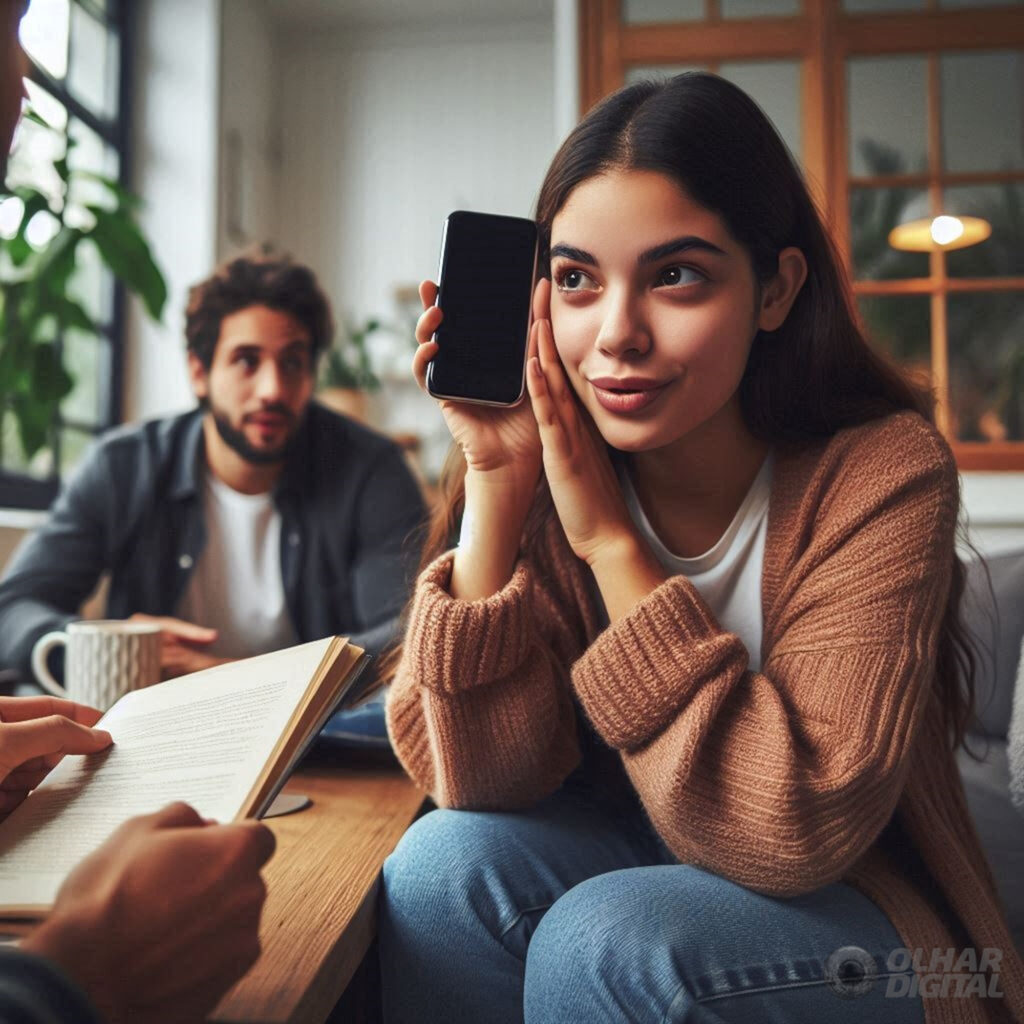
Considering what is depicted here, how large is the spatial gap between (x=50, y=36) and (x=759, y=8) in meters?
2.22

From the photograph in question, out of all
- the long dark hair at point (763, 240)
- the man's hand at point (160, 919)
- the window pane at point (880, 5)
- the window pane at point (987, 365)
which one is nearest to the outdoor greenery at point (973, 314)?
the window pane at point (987, 365)

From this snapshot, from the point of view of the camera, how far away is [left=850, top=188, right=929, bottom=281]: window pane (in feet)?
9.91

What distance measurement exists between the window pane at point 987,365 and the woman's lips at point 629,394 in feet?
8.13

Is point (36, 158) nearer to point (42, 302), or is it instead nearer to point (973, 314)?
point (42, 302)

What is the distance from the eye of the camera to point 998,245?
9.82 ft

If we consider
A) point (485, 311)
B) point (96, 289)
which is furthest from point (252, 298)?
point (96, 289)

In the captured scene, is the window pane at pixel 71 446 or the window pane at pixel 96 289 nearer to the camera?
A: the window pane at pixel 71 446

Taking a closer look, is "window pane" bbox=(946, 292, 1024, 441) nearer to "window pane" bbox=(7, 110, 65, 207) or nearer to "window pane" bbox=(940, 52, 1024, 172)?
"window pane" bbox=(940, 52, 1024, 172)

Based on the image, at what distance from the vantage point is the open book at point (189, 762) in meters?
0.54

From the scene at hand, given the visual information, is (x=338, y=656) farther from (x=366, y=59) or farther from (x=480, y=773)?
(x=366, y=59)

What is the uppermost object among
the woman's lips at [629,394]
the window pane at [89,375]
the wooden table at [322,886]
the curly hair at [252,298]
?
the window pane at [89,375]

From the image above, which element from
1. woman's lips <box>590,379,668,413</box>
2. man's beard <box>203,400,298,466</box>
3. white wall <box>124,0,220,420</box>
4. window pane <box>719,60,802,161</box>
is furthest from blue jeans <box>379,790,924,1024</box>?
white wall <box>124,0,220,420</box>

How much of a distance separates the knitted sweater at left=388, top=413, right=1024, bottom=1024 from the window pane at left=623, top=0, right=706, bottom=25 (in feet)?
8.85

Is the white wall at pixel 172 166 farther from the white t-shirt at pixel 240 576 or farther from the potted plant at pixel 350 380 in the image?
the white t-shirt at pixel 240 576
